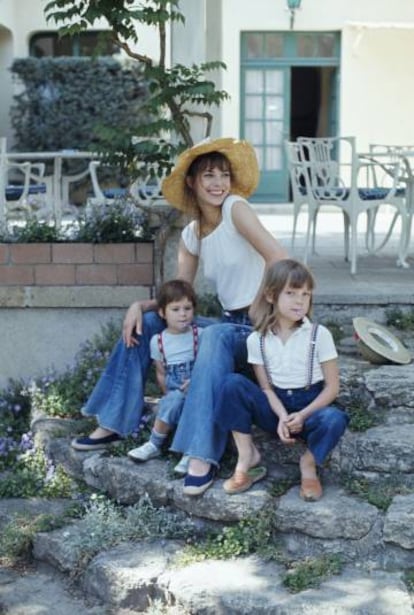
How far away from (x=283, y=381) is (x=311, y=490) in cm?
39

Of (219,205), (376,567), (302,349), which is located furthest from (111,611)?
(219,205)

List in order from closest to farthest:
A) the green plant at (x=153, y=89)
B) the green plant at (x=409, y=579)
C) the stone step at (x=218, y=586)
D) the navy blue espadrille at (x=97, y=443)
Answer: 1. the stone step at (x=218, y=586)
2. the green plant at (x=409, y=579)
3. the navy blue espadrille at (x=97, y=443)
4. the green plant at (x=153, y=89)

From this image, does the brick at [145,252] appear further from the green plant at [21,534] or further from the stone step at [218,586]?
the stone step at [218,586]

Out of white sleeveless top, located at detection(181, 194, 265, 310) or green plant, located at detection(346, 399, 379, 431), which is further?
white sleeveless top, located at detection(181, 194, 265, 310)

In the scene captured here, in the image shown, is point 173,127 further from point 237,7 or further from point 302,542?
point 237,7

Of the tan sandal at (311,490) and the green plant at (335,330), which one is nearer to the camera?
the tan sandal at (311,490)

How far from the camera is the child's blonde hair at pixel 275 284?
345cm

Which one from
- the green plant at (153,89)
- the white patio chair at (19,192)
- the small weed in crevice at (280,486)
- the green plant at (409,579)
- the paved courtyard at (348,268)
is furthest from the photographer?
the white patio chair at (19,192)

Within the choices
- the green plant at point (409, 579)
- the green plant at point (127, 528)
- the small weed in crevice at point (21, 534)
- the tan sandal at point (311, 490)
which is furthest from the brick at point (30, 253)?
the green plant at point (409, 579)

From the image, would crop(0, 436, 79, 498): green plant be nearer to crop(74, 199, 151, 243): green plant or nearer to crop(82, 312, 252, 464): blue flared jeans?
crop(82, 312, 252, 464): blue flared jeans

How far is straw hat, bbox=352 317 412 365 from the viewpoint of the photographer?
160 inches

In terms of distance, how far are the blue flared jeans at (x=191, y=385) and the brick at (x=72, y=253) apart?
39.1 inches

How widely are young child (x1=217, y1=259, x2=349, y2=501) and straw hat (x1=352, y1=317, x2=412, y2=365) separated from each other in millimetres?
617

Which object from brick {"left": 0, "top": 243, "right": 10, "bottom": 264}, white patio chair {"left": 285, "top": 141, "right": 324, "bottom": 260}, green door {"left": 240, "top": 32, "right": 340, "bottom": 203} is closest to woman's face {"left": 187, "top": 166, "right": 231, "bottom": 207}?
brick {"left": 0, "top": 243, "right": 10, "bottom": 264}
